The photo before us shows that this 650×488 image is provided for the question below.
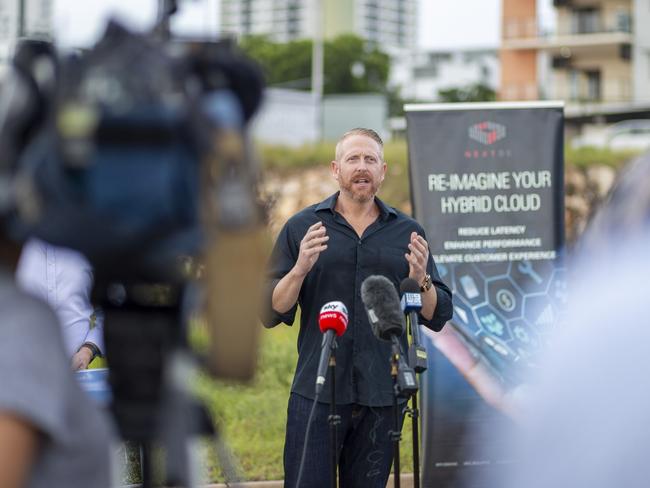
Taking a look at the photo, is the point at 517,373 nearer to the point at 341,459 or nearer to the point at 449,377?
the point at 449,377

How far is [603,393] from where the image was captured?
1.84 meters

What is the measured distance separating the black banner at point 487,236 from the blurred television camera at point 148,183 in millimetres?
6080

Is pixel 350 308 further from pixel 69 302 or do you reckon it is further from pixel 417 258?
pixel 69 302

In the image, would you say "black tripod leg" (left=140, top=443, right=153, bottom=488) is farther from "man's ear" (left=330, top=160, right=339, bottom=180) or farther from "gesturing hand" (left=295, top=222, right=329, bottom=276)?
"man's ear" (left=330, top=160, right=339, bottom=180)

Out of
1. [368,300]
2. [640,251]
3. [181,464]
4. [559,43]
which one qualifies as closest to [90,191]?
[181,464]

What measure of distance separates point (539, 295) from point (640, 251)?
6.36 metres

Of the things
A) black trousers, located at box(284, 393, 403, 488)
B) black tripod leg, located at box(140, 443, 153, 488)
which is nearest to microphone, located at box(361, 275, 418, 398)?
black trousers, located at box(284, 393, 403, 488)

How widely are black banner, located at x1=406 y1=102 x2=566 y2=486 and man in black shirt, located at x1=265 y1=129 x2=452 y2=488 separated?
2.35m

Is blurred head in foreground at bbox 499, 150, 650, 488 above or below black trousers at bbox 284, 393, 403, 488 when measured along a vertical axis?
above

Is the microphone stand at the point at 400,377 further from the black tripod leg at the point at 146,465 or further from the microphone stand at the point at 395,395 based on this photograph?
the black tripod leg at the point at 146,465

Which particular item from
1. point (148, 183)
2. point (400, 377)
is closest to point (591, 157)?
point (400, 377)

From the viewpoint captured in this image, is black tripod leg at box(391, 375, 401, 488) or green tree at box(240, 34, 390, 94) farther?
green tree at box(240, 34, 390, 94)

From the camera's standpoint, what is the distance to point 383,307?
4875 mm

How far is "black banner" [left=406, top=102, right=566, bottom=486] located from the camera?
7844 millimetres
